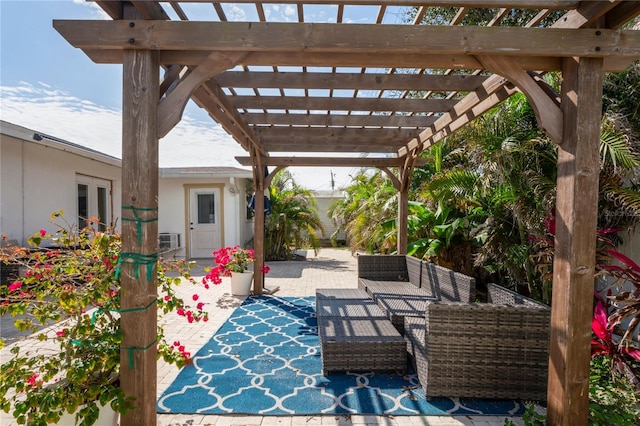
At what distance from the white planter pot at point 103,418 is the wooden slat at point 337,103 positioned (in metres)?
3.23

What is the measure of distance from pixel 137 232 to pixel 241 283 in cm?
461

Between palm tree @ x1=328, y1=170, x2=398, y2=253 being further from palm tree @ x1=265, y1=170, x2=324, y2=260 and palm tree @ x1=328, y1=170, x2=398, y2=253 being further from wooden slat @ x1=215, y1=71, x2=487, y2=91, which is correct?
wooden slat @ x1=215, y1=71, x2=487, y2=91

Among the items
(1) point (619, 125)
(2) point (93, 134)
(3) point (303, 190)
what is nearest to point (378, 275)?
(1) point (619, 125)

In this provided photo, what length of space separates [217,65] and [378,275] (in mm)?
4563

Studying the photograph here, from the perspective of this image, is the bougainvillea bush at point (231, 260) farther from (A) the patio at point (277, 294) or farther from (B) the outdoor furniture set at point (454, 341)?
(B) the outdoor furniture set at point (454, 341)

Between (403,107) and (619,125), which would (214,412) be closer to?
(403,107)

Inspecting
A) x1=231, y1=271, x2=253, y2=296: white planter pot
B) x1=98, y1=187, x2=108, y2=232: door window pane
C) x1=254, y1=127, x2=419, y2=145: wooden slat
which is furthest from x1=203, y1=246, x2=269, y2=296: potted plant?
x1=98, y1=187, x2=108, y2=232: door window pane

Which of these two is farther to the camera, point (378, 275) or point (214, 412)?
point (378, 275)

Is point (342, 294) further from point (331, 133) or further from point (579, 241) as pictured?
point (579, 241)

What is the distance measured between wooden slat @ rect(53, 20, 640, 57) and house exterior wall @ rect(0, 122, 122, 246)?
16.6 feet

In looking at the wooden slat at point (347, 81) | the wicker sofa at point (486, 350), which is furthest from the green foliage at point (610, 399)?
the wooden slat at point (347, 81)

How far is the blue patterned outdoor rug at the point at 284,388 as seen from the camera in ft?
9.21

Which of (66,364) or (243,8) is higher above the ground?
(243,8)

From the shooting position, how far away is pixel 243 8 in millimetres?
2580
